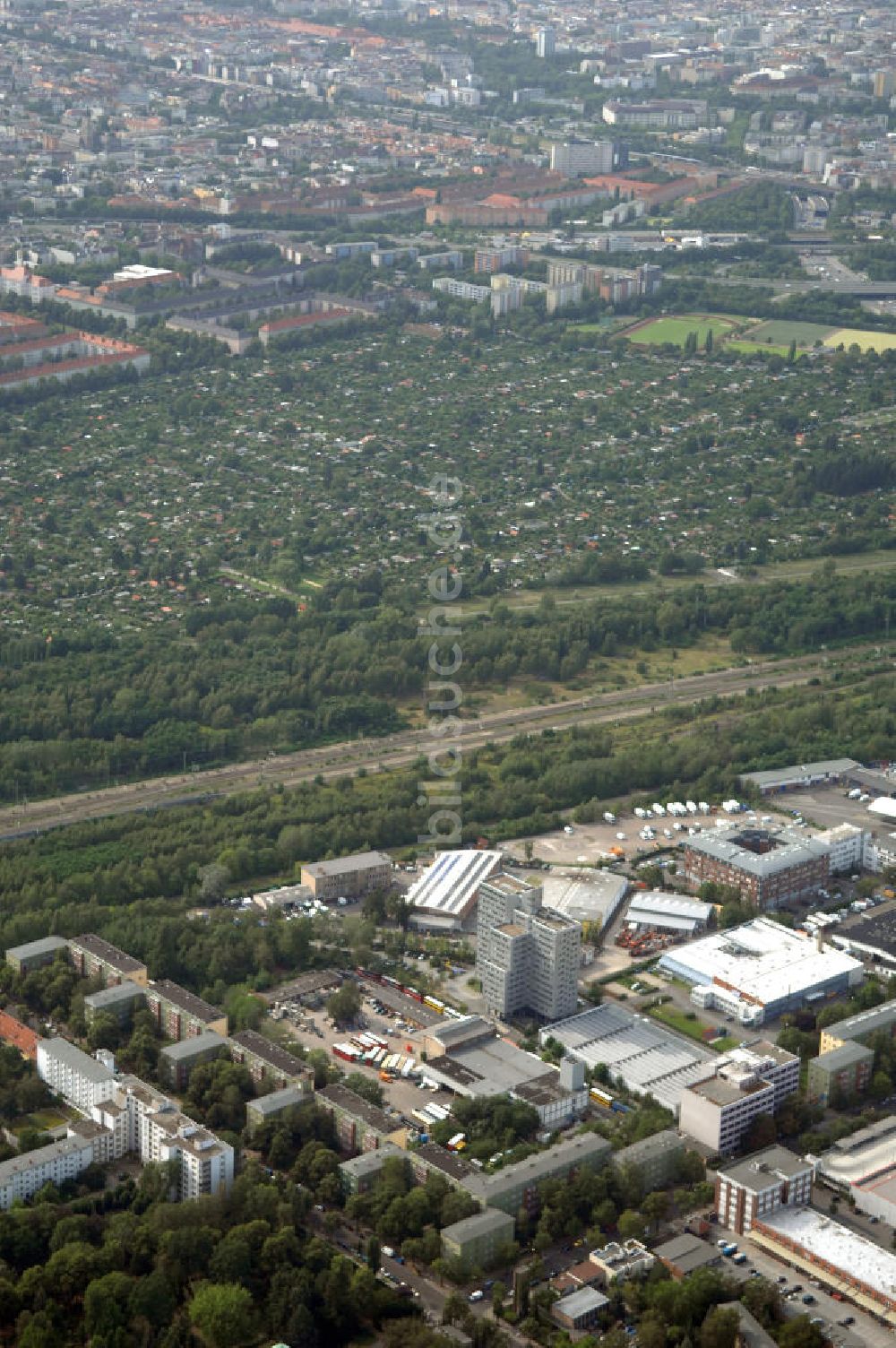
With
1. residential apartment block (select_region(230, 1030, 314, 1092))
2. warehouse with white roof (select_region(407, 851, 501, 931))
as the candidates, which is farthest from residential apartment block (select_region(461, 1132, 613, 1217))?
warehouse with white roof (select_region(407, 851, 501, 931))

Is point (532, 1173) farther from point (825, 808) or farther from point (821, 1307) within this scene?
point (825, 808)

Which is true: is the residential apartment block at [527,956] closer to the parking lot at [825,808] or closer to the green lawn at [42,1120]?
the green lawn at [42,1120]

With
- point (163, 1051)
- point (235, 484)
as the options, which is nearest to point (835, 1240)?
point (163, 1051)

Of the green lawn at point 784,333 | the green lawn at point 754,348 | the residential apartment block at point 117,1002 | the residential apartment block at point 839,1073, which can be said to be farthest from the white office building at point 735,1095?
the green lawn at point 784,333

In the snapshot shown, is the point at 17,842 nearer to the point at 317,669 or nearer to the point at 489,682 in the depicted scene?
the point at 317,669

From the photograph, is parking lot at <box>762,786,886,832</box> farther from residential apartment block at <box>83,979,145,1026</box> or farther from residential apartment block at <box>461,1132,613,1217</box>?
residential apartment block at <box>83,979,145,1026</box>
